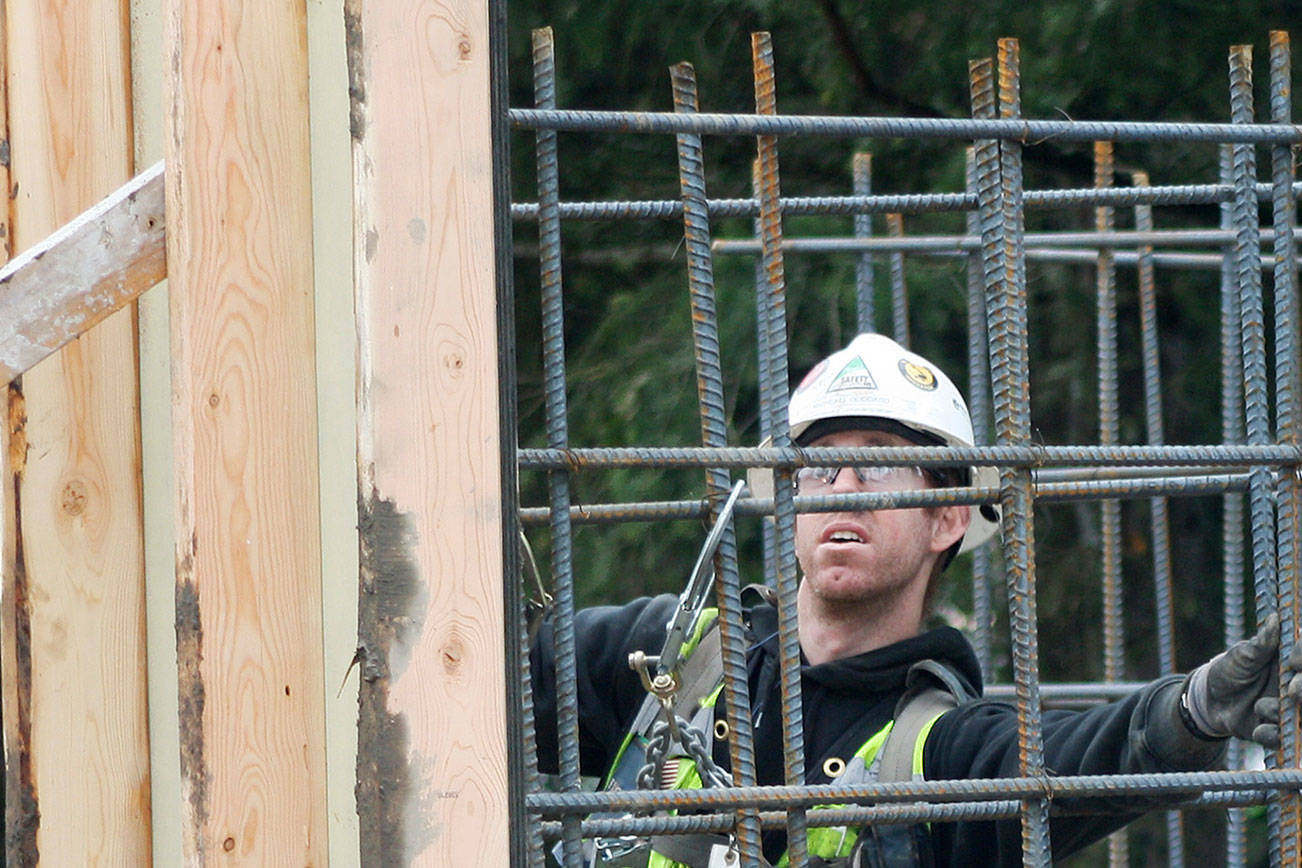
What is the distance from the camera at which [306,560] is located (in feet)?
6.18

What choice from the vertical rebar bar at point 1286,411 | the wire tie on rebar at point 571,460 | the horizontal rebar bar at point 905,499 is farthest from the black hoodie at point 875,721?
the wire tie on rebar at point 571,460

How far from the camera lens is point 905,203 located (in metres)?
3.39

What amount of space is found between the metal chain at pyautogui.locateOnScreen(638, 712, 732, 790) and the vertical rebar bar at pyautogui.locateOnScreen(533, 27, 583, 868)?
0.15 meters

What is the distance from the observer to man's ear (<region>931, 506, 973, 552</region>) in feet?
10.7

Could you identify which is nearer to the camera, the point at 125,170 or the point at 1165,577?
the point at 125,170

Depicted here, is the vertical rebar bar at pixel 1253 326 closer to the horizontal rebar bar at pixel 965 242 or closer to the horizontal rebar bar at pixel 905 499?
the horizontal rebar bar at pixel 905 499

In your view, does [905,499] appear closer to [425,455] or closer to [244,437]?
[425,455]

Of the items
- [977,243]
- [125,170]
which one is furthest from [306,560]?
[977,243]

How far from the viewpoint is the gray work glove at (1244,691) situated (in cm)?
212

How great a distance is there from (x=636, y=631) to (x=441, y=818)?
1.47 meters

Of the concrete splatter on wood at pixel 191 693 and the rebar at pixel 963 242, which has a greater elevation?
the rebar at pixel 963 242

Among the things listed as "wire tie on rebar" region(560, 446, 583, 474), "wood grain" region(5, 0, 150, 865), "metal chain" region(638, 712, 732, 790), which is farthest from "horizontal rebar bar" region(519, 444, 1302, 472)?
"wood grain" region(5, 0, 150, 865)

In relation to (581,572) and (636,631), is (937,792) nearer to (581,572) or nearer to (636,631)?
(636,631)

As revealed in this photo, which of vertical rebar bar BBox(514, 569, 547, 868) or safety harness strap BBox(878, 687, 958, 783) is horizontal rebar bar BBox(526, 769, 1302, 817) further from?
safety harness strap BBox(878, 687, 958, 783)
